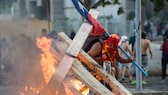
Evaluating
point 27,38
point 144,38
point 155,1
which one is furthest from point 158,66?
point 27,38

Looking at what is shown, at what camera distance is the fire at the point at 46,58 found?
17.1 ft

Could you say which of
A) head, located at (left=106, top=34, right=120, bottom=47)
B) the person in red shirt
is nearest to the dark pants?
the person in red shirt

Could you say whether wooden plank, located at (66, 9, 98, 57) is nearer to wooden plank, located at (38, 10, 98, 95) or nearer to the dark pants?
wooden plank, located at (38, 10, 98, 95)

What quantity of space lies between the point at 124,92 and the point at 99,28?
3.38 ft

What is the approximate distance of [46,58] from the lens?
5434mm

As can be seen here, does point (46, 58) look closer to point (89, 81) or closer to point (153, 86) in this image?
point (89, 81)

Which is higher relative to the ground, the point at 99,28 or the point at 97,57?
the point at 99,28

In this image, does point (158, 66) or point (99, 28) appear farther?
point (158, 66)

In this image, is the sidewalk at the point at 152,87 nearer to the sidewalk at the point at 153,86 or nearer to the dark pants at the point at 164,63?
the sidewalk at the point at 153,86

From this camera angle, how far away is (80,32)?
5055 millimetres

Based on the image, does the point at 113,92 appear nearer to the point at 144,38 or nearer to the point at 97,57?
the point at 97,57

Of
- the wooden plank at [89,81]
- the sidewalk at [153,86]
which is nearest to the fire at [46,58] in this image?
the wooden plank at [89,81]

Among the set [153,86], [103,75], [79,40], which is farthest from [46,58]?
[153,86]

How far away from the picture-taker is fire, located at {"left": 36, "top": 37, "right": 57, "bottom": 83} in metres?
5.21
